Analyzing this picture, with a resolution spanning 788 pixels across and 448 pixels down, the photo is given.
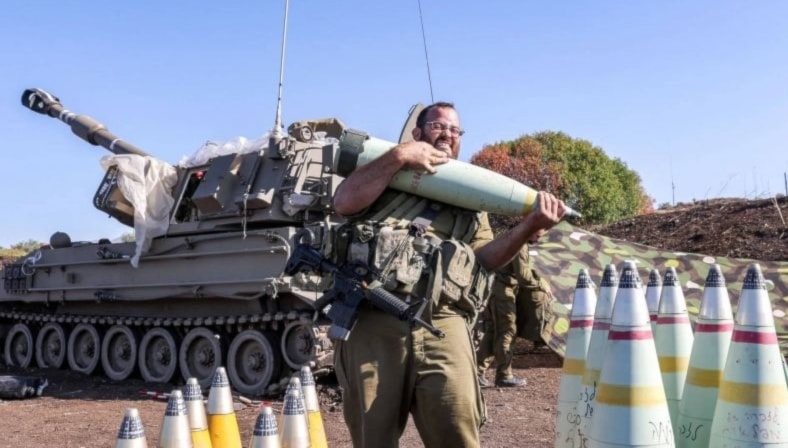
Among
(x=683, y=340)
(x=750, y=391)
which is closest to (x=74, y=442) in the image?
(x=683, y=340)

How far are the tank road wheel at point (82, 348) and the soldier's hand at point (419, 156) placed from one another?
8.87 meters

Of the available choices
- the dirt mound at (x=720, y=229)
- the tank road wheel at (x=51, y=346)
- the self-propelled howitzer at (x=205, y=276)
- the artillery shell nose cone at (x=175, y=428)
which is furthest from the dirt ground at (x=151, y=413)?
the dirt mound at (x=720, y=229)

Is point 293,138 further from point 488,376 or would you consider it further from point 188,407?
point 188,407

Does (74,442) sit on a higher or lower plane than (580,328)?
lower

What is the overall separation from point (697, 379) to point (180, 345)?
7.59m

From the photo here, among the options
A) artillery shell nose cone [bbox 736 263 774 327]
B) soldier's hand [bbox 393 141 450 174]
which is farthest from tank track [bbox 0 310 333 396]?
artillery shell nose cone [bbox 736 263 774 327]

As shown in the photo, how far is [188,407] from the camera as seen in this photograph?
11.6 ft

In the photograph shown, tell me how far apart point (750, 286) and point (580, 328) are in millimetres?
758

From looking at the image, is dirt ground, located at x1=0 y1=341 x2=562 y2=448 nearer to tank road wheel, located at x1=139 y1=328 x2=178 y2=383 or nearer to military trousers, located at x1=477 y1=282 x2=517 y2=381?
tank road wheel, located at x1=139 y1=328 x2=178 y2=383

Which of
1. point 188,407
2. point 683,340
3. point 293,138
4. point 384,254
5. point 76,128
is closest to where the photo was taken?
point 384,254

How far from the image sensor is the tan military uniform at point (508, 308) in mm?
7988

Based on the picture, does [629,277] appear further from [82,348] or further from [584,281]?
[82,348]

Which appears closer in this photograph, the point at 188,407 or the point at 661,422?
the point at 661,422

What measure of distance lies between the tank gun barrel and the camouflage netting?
574 cm
